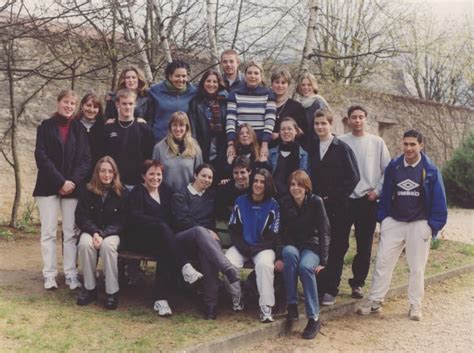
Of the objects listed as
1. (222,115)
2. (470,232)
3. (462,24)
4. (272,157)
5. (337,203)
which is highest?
(462,24)

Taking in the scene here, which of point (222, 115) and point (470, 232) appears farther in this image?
point (470, 232)

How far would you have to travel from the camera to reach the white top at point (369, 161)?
19.3 feet

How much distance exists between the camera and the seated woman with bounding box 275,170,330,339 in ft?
16.4

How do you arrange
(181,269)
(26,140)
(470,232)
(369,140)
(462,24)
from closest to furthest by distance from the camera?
(181,269) < (369,140) < (26,140) < (470,232) < (462,24)

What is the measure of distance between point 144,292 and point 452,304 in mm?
3402

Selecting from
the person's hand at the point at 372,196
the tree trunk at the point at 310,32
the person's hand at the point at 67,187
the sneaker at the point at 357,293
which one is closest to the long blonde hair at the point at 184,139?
the person's hand at the point at 67,187

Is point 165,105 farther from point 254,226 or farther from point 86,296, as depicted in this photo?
point 86,296

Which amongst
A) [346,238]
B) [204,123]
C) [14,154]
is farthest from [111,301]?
[14,154]

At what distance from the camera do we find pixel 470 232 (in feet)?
39.3

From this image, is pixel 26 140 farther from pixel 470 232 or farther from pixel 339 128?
pixel 470 232

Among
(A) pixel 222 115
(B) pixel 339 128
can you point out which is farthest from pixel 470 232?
(A) pixel 222 115

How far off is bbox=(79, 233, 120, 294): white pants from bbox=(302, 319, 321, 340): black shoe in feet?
5.77

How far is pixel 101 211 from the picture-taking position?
5.35 metres

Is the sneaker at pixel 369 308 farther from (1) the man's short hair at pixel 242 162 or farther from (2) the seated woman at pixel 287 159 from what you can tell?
(1) the man's short hair at pixel 242 162
